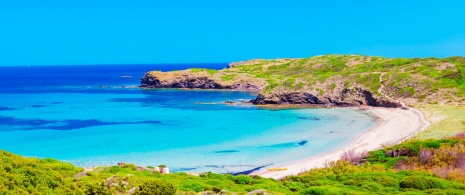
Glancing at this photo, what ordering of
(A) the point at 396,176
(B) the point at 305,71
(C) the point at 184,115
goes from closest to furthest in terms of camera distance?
(A) the point at 396,176
(C) the point at 184,115
(B) the point at 305,71

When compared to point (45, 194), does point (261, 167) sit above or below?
below

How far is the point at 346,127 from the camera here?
49.9 m

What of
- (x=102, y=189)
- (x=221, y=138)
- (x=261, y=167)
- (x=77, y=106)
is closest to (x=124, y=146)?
(x=221, y=138)

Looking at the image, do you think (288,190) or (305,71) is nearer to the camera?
(288,190)

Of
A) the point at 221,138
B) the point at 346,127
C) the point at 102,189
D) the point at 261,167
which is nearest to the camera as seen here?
the point at 102,189

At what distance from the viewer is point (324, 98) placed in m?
76.8

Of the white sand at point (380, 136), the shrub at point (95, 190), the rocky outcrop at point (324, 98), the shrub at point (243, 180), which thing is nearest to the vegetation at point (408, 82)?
the rocky outcrop at point (324, 98)

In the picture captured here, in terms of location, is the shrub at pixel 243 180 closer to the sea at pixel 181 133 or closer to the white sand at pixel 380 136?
the white sand at pixel 380 136

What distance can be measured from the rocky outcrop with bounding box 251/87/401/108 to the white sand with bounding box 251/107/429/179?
990cm

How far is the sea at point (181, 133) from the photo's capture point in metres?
34.8

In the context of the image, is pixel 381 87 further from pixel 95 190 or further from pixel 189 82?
pixel 95 190

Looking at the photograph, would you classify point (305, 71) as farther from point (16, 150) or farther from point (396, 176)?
point (396, 176)

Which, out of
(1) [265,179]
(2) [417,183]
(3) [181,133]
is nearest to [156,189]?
(1) [265,179]

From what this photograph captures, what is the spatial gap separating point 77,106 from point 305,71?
236 feet
